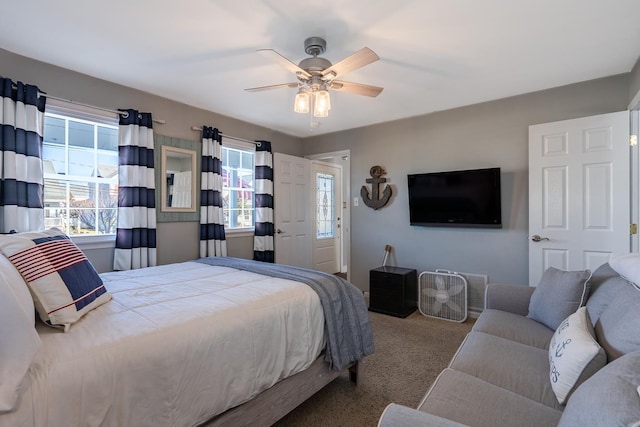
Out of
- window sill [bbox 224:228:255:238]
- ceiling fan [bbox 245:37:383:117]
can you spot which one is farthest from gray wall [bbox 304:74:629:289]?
ceiling fan [bbox 245:37:383:117]

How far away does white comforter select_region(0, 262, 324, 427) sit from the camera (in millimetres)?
971

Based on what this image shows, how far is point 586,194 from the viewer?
9.14 feet

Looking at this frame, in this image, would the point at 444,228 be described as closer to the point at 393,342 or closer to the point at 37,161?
the point at 393,342

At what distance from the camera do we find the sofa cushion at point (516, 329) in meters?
1.75

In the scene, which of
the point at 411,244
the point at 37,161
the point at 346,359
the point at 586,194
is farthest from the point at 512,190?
the point at 37,161

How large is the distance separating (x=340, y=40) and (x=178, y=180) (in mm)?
2347

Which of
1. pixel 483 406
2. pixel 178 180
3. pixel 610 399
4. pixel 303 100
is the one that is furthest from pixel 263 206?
pixel 610 399

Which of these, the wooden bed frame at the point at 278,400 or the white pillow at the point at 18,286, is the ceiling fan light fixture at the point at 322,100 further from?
the white pillow at the point at 18,286

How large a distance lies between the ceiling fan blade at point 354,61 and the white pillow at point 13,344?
1906 mm

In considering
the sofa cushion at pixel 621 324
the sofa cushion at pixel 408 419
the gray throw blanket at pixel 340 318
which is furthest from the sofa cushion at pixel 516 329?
the sofa cushion at pixel 408 419

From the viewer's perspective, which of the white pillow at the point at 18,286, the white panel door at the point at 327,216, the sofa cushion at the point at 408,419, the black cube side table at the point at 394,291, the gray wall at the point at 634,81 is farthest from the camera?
the white panel door at the point at 327,216

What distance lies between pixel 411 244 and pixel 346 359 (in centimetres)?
234

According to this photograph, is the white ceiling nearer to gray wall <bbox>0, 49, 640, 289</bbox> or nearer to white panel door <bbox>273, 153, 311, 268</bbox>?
gray wall <bbox>0, 49, 640, 289</bbox>

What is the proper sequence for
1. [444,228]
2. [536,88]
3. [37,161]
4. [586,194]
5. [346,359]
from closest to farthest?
[346,359] < [37,161] < [586,194] < [536,88] < [444,228]
